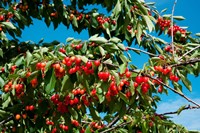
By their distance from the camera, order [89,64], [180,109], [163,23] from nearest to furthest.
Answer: [89,64] < [180,109] < [163,23]

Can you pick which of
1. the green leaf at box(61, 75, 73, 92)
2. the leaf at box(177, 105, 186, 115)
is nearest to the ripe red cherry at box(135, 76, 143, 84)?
the green leaf at box(61, 75, 73, 92)

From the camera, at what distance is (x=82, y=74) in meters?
2.58

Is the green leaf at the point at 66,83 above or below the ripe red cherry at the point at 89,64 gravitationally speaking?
below

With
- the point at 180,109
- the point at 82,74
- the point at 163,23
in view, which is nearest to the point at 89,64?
the point at 82,74

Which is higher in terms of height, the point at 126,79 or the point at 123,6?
the point at 123,6

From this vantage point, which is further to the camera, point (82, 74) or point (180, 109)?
point (180, 109)

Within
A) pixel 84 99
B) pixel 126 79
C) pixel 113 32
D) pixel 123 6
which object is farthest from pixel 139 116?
pixel 113 32

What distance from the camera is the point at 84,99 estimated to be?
3.05 meters

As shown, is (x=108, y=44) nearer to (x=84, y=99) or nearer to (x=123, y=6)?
(x=84, y=99)

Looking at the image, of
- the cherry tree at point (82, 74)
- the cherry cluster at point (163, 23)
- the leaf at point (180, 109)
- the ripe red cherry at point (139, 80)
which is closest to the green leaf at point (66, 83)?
the cherry tree at point (82, 74)

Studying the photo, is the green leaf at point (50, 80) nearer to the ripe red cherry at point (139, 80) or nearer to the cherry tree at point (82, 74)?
the cherry tree at point (82, 74)

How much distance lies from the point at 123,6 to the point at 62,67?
72.1 inches

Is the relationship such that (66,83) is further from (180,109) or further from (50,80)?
(180,109)

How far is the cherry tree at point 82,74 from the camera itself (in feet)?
8.51
